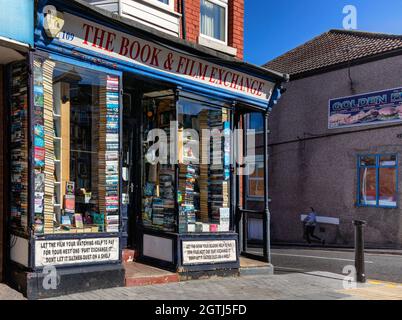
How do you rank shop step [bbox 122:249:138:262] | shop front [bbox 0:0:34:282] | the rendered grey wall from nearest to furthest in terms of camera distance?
shop front [bbox 0:0:34:282] → shop step [bbox 122:249:138:262] → the rendered grey wall

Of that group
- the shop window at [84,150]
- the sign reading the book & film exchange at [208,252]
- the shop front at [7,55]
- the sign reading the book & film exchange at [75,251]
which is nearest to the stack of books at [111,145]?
the shop window at [84,150]

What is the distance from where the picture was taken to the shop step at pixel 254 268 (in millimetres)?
8422

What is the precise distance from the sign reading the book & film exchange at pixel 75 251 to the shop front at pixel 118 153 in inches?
0.5

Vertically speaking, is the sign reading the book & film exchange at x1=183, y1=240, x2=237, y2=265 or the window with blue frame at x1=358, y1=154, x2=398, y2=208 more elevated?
the window with blue frame at x1=358, y1=154, x2=398, y2=208

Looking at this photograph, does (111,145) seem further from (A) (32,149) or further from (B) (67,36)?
A: (B) (67,36)

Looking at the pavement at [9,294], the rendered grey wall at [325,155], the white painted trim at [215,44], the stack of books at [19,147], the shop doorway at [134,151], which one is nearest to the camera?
the pavement at [9,294]

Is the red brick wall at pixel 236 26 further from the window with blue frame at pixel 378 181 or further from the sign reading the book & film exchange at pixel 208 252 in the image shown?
the window with blue frame at pixel 378 181

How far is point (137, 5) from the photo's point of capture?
320 inches

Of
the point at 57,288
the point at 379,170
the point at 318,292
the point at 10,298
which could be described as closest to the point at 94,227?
the point at 57,288

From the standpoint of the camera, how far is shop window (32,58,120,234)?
6527mm

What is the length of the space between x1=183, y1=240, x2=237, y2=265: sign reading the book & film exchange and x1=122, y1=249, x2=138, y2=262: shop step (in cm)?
99

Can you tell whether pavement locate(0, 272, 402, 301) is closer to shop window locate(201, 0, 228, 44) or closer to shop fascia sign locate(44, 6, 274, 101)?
shop fascia sign locate(44, 6, 274, 101)

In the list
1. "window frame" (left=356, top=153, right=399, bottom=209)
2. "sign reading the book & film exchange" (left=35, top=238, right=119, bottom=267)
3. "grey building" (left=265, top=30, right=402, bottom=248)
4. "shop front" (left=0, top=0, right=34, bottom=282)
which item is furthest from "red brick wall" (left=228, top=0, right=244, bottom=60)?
"window frame" (left=356, top=153, right=399, bottom=209)

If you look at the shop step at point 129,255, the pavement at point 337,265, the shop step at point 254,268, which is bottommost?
the pavement at point 337,265
